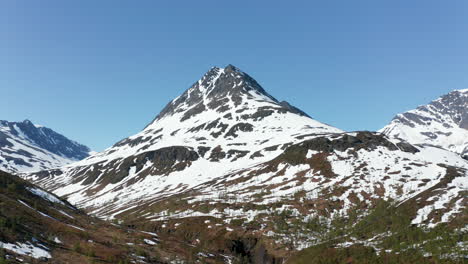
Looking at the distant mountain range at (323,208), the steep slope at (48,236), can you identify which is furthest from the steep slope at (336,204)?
the steep slope at (48,236)

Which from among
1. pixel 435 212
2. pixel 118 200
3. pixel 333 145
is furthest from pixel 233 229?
pixel 118 200

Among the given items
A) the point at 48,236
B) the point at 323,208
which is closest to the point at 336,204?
the point at 323,208

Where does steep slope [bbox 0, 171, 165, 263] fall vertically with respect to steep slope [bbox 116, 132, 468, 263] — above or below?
below

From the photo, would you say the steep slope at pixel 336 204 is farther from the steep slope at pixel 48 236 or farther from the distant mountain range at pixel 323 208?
the steep slope at pixel 48 236

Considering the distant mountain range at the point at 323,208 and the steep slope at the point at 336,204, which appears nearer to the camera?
the distant mountain range at the point at 323,208

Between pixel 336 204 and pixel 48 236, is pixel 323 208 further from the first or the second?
pixel 48 236

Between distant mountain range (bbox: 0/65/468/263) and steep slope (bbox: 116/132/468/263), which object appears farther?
steep slope (bbox: 116/132/468/263)

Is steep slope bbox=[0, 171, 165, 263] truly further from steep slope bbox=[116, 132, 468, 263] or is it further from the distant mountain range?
steep slope bbox=[116, 132, 468, 263]

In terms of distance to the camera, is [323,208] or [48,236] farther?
[323,208]

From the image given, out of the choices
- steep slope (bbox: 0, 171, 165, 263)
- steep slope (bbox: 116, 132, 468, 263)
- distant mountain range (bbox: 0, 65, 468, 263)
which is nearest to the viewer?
steep slope (bbox: 0, 171, 165, 263)

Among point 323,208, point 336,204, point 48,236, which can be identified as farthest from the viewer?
point 336,204

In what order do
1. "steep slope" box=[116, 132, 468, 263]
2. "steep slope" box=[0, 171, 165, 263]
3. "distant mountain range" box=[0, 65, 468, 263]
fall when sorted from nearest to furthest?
"steep slope" box=[0, 171, 165, 263], "distant mountain range" box=[0, 65, 468, 263], "steep slope" box=[116, 132, 468, 263]

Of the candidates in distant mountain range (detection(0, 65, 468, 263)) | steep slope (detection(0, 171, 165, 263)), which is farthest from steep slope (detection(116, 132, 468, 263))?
steep slope (detection(0, 171, 165, 263))

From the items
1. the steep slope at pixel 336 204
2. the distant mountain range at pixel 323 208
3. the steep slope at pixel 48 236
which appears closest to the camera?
the steep slope at pixel 48 236
